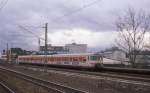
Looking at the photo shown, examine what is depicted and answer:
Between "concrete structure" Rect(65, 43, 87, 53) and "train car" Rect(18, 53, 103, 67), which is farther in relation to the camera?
"concrete structure" Rect(65, 43, 87, 53)

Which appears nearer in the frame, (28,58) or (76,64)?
(76,64)

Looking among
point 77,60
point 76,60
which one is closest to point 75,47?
point 76,60

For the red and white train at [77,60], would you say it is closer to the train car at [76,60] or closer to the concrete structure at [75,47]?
the train car at [76,60]

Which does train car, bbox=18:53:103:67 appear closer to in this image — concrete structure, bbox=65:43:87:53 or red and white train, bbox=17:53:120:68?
red and white train, bbox=17:53:120:68

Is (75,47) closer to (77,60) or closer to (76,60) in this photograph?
(76,60)

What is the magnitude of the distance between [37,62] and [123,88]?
57.8 meters

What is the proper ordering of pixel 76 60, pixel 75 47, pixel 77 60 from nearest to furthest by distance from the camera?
pixel 77 60 < pixel 76 60 < pixel 75 47

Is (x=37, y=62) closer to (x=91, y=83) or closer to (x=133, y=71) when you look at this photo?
(x=133, y=71)

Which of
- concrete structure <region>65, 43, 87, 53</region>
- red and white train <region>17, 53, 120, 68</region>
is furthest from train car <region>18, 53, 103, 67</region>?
concrete structure <region>65, 43, 87, 53</region>

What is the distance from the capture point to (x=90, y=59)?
54.8 meters

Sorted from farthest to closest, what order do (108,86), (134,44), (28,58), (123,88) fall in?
(28,58), (134,44), (108,86), (123,88)

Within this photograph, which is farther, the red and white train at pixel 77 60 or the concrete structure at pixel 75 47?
the concrete structure at pixel 75 47

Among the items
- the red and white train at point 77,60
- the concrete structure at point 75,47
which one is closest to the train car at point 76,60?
the red and white train at point 77,60

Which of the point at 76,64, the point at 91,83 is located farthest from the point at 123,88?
the point at 76,64
